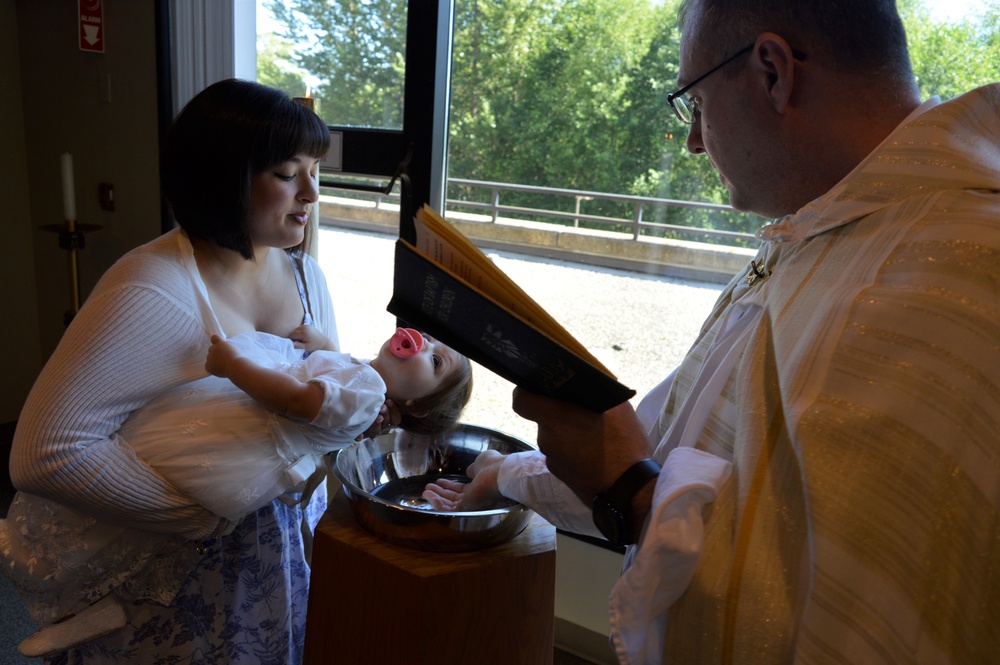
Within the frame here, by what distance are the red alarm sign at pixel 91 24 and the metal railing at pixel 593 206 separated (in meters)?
1.17

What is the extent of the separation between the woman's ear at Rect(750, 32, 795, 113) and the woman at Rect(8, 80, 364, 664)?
0.84 m

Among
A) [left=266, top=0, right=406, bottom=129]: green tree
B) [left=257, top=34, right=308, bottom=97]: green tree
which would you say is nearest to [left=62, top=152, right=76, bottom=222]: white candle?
[left=257, top=34, right=308, bottom=97]: green tree

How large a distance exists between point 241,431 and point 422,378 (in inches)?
15.9

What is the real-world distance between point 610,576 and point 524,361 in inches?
67.4

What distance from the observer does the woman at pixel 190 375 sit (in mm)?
1233

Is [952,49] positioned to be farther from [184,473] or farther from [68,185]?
[68,185]

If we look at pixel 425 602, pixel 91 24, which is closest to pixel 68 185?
pixel 91 24

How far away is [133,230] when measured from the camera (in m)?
3.00

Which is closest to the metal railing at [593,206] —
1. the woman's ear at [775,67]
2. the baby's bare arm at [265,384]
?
the woman's ear at [775,67]

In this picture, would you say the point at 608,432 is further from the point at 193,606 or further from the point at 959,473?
the point at 193,606

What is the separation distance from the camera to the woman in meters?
1.23

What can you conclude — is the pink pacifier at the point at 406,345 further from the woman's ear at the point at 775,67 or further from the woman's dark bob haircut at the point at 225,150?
the woman's ear at the point at 775,67

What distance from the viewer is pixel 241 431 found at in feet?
4.32

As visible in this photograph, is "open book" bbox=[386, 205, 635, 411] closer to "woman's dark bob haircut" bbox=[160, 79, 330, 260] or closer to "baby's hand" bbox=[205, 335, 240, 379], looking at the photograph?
"baby's hand" bbox=[205, 335, 240, 379]
